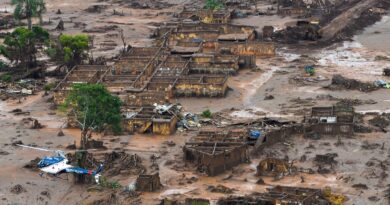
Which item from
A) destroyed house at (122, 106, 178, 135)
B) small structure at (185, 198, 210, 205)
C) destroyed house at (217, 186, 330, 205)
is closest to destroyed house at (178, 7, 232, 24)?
destroyed house at (122, 106, 178, 135)

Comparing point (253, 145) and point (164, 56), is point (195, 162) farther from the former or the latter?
point (164, 56)

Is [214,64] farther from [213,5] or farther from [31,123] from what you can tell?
[213,5]

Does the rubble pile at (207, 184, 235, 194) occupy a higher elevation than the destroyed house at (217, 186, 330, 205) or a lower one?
lower

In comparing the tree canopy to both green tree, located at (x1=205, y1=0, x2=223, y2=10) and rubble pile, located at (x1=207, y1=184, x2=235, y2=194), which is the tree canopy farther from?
green tree, located at (x1=205, y1=0, x2=223, y2=10)

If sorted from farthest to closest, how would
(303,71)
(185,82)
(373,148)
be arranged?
(303,71) < (185,82) < (373,148)

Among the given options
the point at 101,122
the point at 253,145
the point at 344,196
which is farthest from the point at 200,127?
the point at 344,196

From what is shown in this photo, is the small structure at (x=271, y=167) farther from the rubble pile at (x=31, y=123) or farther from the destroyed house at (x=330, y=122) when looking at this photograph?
the rubble pile at (x=31, y=123)
